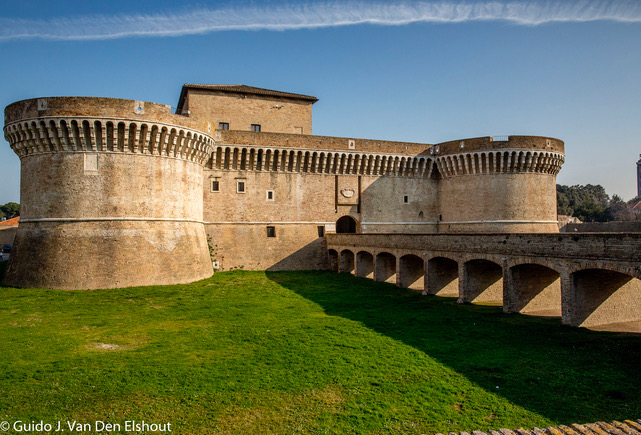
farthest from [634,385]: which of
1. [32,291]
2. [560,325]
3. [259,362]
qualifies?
[32,291]

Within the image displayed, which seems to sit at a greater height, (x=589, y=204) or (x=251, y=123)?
(x=251, y=123)

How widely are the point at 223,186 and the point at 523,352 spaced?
66.8ft

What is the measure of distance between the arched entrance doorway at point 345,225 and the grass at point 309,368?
16.1m

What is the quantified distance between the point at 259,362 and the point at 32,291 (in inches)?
543

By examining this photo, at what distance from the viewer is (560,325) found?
44.5ft

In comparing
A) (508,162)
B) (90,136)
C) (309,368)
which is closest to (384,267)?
(508,162)

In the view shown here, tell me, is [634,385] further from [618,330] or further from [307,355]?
[307,355]

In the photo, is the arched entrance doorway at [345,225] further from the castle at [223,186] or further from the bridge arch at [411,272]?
the bridge arch at [411,272]

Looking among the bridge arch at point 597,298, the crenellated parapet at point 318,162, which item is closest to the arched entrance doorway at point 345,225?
the crenellated parapet at point 318,162

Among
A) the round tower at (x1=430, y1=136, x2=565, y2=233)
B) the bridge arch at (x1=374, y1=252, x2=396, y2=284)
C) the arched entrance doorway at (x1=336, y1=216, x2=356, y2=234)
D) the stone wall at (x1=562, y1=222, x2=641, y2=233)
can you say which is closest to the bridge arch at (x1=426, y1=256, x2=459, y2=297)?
the bridge arch at (x1=374, y1=252, x2=396, y2=284)

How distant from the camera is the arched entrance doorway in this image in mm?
32906

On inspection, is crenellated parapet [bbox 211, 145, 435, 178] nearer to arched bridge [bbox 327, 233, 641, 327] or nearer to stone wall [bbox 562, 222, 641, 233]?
arched bridge [bbox 327, 233, 641, 327]

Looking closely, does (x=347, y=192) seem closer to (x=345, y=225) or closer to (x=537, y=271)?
(x=345, y=225)

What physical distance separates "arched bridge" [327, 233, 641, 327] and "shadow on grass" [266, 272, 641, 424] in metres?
1.06
